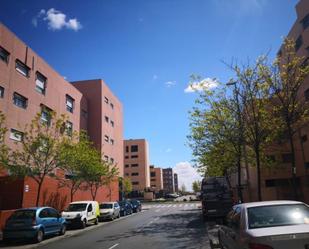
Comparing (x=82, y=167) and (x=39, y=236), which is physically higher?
(x=82, y=167)

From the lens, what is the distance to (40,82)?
107ft

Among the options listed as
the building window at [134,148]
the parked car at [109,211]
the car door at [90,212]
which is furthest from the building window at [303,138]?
the building window at [134,148]

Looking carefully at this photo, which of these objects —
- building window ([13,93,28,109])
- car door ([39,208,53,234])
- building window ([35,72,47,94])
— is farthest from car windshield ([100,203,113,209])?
car door ([39,208,53,234])

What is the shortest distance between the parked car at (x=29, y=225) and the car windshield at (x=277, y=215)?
11.9 metres

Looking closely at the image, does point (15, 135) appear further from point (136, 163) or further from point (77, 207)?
point (136, 163)

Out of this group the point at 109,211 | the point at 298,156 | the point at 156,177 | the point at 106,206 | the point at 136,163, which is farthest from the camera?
the point at 156,177

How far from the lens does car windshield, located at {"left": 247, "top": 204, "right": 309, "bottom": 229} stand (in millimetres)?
6840

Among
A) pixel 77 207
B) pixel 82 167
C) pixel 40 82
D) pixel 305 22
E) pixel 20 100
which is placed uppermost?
pixel 305 22

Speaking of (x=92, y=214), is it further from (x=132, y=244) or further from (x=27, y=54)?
(x=27, y=54)

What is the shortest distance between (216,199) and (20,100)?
16.7 meters

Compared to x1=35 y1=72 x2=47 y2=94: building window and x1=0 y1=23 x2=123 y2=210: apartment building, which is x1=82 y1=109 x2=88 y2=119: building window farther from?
x1=35 y1=72 x2=47 y2=94: building window

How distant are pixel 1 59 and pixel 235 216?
75.5ft

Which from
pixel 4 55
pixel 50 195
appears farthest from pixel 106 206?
pixel 4 55

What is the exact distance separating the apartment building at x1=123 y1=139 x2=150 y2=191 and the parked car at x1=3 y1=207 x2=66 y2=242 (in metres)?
101
